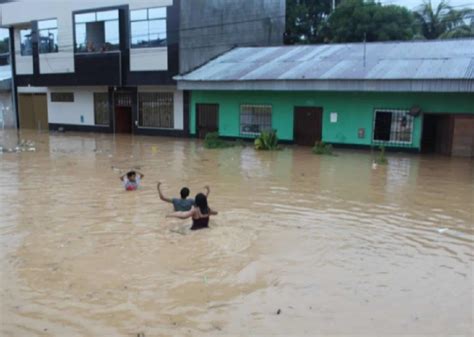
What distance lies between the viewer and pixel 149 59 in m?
26.3

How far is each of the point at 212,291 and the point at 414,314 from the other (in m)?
2.33

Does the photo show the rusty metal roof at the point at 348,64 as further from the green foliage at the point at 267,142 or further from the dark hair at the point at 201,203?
the dark hair at the point at 201,203

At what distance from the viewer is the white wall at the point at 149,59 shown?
25.8 m

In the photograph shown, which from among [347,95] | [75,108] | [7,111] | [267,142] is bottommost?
[267,142]

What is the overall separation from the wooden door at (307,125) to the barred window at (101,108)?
12.9 meters

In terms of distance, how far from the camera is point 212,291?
5.86 m

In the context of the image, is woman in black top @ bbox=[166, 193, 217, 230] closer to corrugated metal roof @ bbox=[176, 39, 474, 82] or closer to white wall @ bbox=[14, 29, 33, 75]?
corrugated metal roof @ bbox=[176, 39, 474, 82]

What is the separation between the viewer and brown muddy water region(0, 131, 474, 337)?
16.9 feet

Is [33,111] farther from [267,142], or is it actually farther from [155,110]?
[267,142]

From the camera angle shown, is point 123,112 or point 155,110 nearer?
point 155,110

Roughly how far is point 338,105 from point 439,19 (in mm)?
18958

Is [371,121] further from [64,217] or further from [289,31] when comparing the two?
[289,31]

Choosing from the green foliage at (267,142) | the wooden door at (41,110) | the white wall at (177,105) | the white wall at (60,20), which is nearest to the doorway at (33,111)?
the wooden door at (41,110)

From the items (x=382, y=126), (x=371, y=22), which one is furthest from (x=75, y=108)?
(x=371, y=22)
